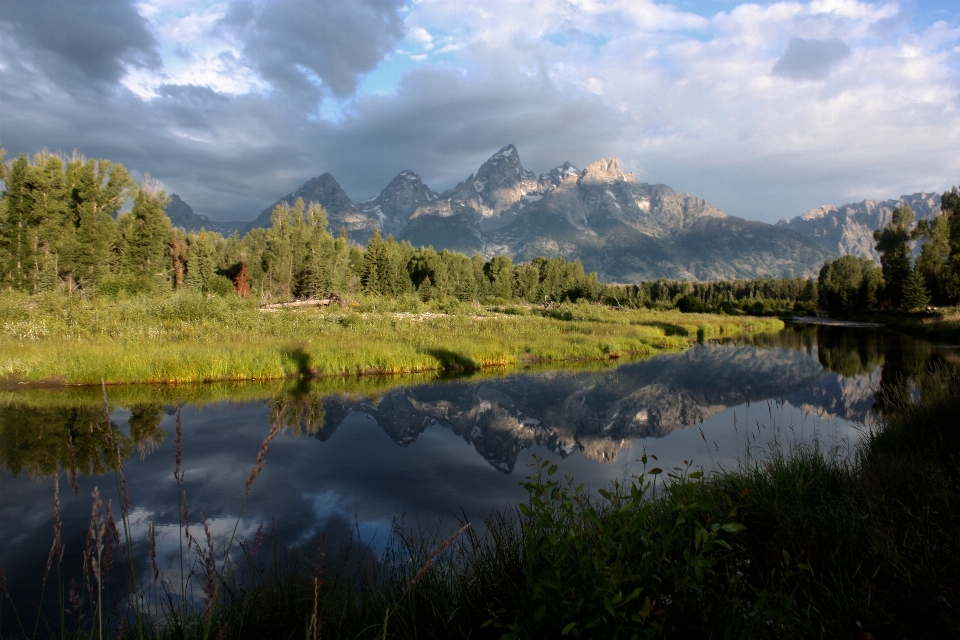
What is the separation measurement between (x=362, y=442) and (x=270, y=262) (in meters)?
52.7

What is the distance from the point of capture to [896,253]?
183ft

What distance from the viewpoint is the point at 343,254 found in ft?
221

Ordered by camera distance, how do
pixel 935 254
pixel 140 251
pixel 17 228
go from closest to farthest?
pixel 17 228 → pixel 140 251 → pixel 935 254

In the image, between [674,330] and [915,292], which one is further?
[915,292]

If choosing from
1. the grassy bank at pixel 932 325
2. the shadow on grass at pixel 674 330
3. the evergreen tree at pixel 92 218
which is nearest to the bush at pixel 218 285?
the evergreen tree at pixel 92 218

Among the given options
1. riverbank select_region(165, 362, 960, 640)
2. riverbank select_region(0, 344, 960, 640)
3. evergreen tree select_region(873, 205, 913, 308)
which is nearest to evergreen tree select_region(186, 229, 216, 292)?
riverbank select_region(0, 344, 960, 640)

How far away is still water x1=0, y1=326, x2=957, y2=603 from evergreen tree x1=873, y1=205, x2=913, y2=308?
48.8 metres

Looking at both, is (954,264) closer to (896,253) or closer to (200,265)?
(896,253)

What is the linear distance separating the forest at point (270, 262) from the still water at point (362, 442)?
20644 millimetres

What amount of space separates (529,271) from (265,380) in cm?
7228

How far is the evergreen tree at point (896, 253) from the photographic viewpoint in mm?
54844

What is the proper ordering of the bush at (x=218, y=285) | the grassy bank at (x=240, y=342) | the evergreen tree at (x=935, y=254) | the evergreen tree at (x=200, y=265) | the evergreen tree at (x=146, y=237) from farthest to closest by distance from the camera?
the evergreen tree at (x=935, y=254) → the evergreen tree at (x=200, y=265) → the bush at (x=218, y=285) → the evergreen tree at (x=146, y=237) → the grassy bank at (x=240, y=342)

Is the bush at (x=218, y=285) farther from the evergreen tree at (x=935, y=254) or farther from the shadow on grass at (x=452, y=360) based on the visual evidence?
the evergreen tree at (x=935, y=254)

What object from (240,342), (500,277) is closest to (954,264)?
(500,277)
